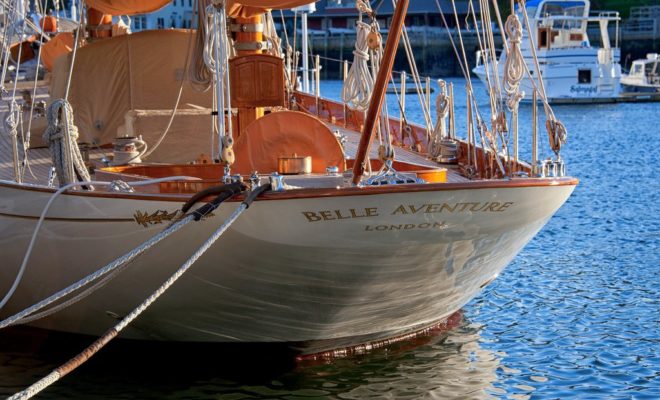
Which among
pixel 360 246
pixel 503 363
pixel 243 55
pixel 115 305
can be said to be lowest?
pixel 503 363

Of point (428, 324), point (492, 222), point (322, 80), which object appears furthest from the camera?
point (322, 80)

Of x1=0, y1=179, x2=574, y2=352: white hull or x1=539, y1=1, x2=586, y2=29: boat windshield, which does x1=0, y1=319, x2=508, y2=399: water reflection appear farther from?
x1=539, y1=1, x2=586, y2=29: boat windshield

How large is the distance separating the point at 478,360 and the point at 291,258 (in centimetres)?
305

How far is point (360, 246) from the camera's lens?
981cm

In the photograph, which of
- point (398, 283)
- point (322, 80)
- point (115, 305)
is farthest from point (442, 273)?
point (322, 80)

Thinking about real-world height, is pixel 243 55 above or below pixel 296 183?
above

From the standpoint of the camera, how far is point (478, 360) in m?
12.1

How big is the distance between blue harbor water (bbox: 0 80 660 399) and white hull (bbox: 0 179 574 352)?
0.32 metres

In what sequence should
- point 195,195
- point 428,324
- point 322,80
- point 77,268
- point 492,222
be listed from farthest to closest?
point 322,80, point 428,324, point 77,268, point 492,222, point 195,195

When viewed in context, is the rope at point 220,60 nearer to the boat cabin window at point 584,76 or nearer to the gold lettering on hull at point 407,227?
the gold lettering on hull at point 407,227

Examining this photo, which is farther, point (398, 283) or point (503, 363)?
point (503, 363)

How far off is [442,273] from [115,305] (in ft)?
10.0

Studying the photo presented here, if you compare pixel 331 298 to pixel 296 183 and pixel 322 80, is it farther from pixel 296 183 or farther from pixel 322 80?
pixel 322 80

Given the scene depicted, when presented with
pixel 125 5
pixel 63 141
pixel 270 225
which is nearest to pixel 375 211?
pixel 270 225
